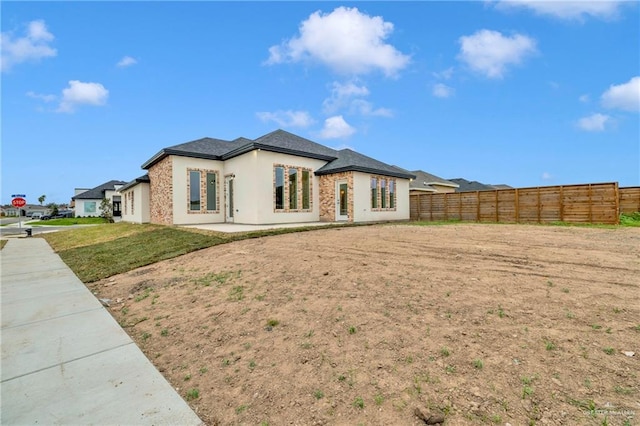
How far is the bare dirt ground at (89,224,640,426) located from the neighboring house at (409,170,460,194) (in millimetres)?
19208

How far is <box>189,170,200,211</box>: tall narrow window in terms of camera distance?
15.3 metres

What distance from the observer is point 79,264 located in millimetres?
8625

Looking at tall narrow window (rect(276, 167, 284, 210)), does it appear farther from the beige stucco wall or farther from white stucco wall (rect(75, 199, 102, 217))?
white stucco wall (rect(75, 199, 102, 217))

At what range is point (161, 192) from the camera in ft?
53.8

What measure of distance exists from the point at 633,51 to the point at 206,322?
15369 mm

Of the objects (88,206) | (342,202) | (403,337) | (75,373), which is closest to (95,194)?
(88,206)

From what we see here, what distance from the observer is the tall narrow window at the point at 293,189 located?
15461 millimetres

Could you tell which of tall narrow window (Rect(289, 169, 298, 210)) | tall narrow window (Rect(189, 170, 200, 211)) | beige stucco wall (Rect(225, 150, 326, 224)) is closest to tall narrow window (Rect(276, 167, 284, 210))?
beige stucco wall (Rect(225, 150, 326, 224))

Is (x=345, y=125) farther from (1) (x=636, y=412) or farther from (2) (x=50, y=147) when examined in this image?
(2) (x=50, y=147)

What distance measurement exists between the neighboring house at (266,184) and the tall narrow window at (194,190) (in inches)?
2.0

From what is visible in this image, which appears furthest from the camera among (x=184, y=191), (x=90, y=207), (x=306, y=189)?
(x=90, y=207)

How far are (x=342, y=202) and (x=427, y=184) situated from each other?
47.5ft

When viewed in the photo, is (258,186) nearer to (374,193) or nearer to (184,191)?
(184,191)

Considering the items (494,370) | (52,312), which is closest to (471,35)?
(494,370)
